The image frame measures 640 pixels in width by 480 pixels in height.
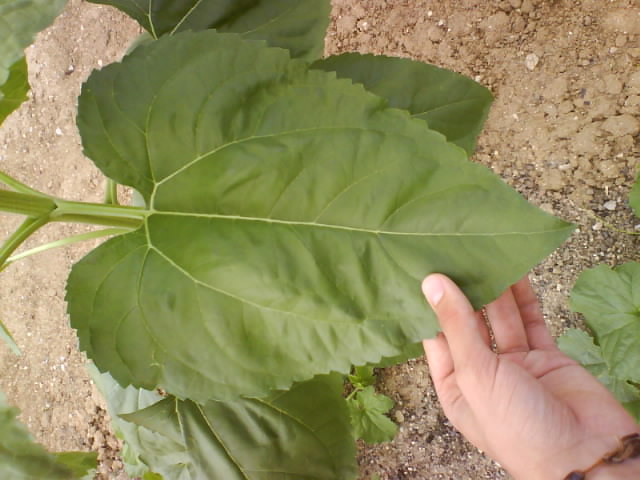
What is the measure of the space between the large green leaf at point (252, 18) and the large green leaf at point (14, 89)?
0.78ft

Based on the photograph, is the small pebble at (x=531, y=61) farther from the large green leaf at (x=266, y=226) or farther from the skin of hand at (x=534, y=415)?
the large green leaf at (x=266, y=226)

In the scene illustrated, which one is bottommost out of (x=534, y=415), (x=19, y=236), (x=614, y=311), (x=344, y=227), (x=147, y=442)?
(x=147, y=442)

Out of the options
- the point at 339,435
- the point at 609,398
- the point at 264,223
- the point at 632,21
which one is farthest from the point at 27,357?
the point at 632,21

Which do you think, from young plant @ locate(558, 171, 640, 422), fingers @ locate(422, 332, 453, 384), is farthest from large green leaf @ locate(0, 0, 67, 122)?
young plant @ locate(558, 171, 640, 422)

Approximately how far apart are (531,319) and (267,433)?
54 centimetres

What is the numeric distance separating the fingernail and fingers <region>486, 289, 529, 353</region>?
460 millimetres

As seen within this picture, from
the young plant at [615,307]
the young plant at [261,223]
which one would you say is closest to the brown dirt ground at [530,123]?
the young plant at [615,307]

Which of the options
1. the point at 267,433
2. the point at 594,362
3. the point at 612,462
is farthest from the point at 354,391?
the point at 612,462

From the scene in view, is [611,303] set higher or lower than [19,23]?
lower

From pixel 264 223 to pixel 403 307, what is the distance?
0.69 feet

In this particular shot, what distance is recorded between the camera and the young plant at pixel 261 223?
67 cm

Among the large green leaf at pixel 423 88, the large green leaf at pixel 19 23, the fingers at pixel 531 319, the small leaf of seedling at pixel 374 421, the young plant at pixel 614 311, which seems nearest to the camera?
the large green leaf at pixel 19 23

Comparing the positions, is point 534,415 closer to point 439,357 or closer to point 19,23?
point 439,357

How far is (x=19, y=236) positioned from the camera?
75 centimetres
